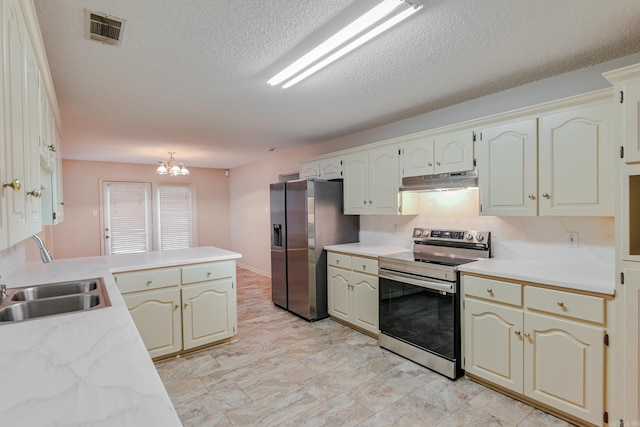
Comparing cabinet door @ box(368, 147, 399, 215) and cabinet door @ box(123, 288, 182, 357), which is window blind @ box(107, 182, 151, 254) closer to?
cabinet door @ box(123, 288, 182, 357)

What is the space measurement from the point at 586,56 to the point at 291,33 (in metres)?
1.97

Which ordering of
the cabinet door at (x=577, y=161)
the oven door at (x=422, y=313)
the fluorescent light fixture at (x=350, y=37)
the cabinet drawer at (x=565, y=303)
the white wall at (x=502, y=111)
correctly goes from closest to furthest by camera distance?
the fluorescent light fixture at (x=350, y=37) < the cabinet drawer at (x=565, y=303) < the cabinet door at (x=577, y=161) < the white wall at (x=502, y=111) < the oven door at (x=422, y=313)

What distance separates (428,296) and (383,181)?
1315 millimetres

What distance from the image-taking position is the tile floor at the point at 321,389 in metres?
2.08

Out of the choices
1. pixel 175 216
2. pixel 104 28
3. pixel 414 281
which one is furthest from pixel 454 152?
pixel 175 216

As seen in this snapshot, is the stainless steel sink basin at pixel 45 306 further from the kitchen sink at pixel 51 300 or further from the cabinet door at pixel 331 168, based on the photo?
the cabinet door at pixel 331 168

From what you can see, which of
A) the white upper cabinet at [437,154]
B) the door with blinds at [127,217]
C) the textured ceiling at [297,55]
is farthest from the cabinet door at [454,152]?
the door with blinds at [127,217]

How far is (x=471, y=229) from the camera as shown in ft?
9.82

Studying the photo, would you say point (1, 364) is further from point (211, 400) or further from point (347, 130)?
point (347, 130)

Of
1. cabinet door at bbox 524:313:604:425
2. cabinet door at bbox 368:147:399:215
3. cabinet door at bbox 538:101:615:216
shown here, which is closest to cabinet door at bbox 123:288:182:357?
cabinet door at bbox 368:147:399:215

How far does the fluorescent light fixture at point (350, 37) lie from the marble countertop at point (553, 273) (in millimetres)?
1752

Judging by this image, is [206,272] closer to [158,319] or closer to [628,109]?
[158,319]

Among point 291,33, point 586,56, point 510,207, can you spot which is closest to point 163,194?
point 291,33

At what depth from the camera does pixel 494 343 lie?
232 cm
